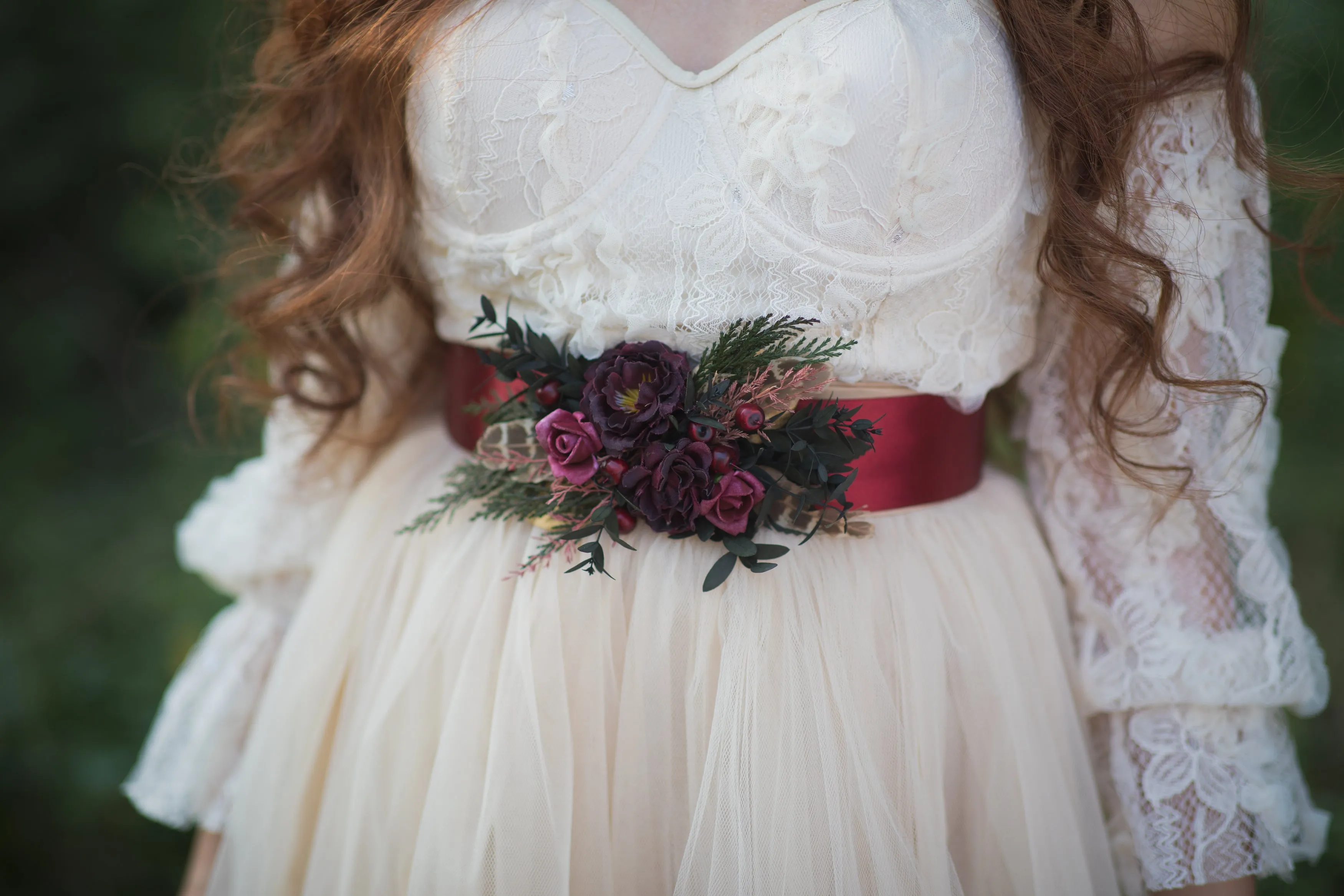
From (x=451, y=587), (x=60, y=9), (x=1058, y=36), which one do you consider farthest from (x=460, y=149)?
(x=60, y=9)

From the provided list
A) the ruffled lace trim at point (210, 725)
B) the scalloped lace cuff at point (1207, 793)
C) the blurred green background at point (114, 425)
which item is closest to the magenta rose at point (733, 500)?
the scalloped lace cuff at point (1207, 793)

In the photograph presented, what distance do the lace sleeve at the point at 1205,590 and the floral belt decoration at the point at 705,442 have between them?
36cm

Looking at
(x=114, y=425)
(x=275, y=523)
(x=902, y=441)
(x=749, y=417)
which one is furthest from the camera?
(x=114, y=425)

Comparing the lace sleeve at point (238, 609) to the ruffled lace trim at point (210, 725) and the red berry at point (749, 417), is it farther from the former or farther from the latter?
the red berry at point (749, 417)

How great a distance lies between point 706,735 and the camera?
84 cm

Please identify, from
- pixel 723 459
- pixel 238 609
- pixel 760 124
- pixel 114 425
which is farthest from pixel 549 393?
pixel 114 425

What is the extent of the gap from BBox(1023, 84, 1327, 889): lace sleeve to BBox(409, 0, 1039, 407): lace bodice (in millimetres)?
196

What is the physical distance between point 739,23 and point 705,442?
40 centimetres

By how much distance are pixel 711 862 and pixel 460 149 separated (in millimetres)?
714

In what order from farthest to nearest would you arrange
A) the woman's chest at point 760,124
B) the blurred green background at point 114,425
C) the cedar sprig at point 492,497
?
the blurred green background at point 114,425 → the cedar sprig at point 492,497 → the woman's chest at point 760,124

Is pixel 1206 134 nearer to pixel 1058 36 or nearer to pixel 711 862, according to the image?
pixel 1058 36

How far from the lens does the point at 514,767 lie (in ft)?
2.76

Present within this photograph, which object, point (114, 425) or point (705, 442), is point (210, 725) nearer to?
point (705, 442)

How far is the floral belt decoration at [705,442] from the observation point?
2.65ft
